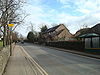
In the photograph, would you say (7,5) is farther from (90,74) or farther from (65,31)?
(65,31)

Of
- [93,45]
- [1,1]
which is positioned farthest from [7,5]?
[93,45]

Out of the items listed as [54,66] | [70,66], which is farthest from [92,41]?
[54,66]

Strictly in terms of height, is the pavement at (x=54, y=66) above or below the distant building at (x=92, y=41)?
below

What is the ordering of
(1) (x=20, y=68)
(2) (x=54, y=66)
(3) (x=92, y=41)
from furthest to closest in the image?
(3) (x=92, y=41)
(2) (x=54, y=66)
(1) (x=20, y=68)

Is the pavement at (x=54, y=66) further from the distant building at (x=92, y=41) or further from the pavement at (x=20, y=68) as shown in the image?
the distant building at (x=92, y=41)

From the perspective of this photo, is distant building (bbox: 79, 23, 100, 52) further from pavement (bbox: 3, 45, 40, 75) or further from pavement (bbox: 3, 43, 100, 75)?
pavement (bbox: 3, 45, 40, 75)

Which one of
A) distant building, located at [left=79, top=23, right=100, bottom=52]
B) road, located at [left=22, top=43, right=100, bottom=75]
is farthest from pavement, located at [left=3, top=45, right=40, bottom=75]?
distant building, located at [left=79, top=23, right=100, bottom=52]

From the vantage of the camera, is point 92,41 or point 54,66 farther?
point 92,41

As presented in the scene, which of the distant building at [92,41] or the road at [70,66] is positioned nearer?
the road at [70,66]

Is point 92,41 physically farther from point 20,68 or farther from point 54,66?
point 20,68

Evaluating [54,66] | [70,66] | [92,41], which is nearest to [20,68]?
[54,66]

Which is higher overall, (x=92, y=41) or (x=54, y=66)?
(x=92, y=41)

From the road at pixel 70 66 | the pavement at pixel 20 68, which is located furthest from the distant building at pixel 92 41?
the pavement at pixel 20 68

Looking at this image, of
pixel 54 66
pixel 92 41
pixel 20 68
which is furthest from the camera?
pixel 92 41
